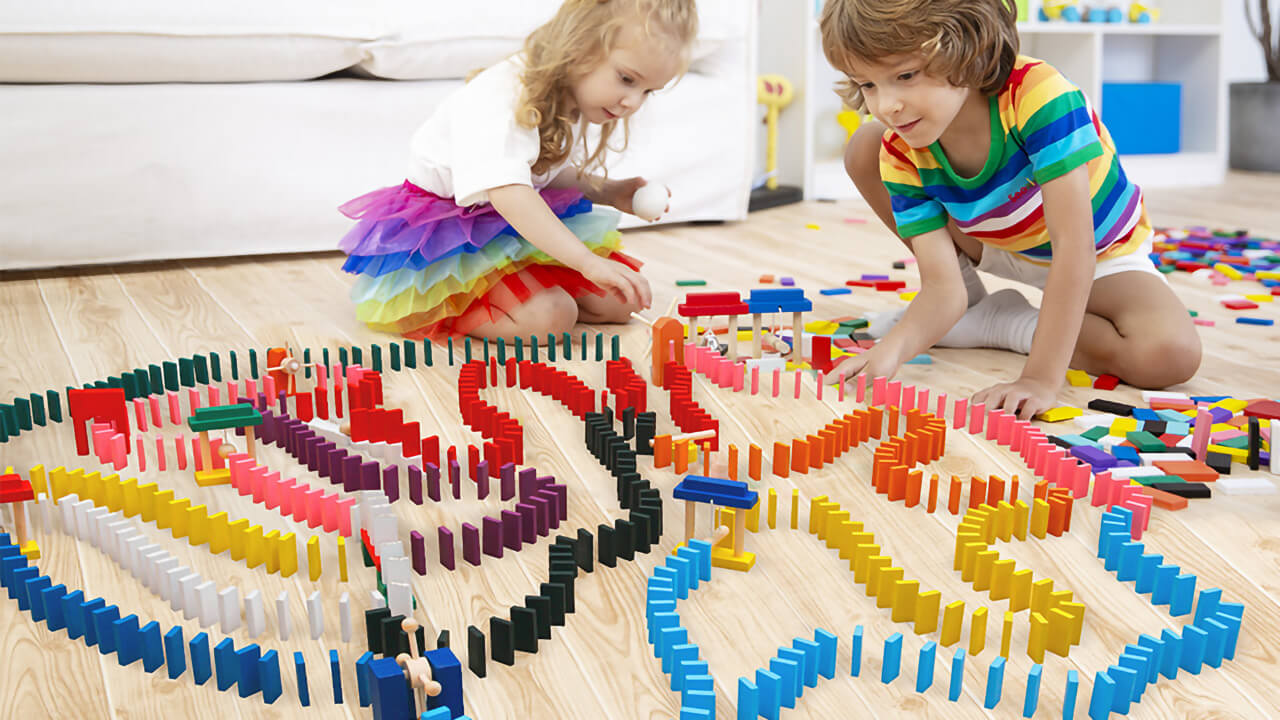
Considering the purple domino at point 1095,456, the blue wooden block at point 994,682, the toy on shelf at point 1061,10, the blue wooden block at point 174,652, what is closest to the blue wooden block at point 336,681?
the blue wooden block at point 174,652

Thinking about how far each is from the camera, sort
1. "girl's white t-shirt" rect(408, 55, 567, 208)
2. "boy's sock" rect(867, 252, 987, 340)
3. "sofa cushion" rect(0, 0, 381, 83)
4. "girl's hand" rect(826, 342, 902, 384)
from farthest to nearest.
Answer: "sofa cushion" rect(0, 0, 381, 83) < "boy's sock" rect(867, 252, 987, 340) < "girl's white t-shirt" rect(408, 55, 567, 208) < "girl's hand" rect(826, 342, 902, 384)

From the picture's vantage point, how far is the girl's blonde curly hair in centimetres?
142

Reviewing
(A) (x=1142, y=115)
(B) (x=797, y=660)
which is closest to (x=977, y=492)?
(B) (x=797, y=660)

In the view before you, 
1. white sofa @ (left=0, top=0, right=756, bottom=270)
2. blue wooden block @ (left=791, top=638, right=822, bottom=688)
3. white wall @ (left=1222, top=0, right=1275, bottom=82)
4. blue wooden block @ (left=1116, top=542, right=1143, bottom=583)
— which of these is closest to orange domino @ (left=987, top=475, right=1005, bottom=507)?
blue wooden block @ (left=1116, top=542, right=1143, bottom=583)

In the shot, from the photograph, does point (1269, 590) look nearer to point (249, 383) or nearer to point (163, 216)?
point (249, 383)

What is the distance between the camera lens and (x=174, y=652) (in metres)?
0.73

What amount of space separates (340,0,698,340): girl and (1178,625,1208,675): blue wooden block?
0.87 meters

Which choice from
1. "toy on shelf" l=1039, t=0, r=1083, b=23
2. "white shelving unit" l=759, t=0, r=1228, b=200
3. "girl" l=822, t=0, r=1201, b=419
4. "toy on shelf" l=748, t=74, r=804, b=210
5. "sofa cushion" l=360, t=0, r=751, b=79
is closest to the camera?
"girl" l=822, t=0, r=1201, b=419

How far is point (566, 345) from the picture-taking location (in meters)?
1.49

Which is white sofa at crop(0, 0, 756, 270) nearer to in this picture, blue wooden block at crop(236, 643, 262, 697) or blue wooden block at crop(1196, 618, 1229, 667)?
blue wooden block at crop(236, 643, 262, 697)

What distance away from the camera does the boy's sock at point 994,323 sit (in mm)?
1547

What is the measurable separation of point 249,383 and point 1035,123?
985 mm

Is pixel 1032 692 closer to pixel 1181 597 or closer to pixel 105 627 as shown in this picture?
pixel 1181 597

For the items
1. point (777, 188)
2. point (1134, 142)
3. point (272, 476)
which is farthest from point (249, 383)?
point (1134, 142)
